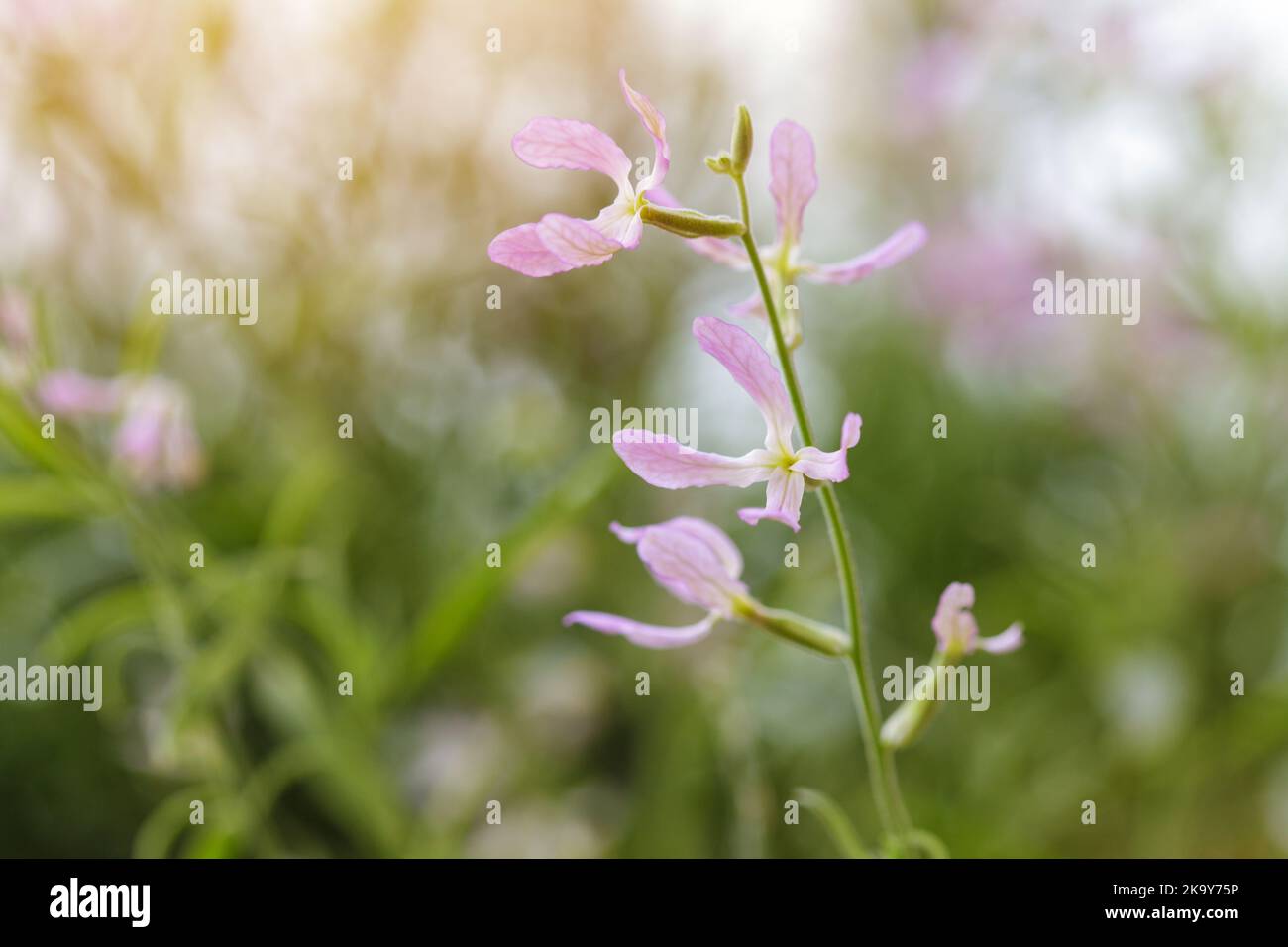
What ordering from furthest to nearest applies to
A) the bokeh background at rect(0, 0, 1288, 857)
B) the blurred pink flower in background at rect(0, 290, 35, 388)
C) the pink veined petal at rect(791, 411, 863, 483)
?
the bokeh background at rect(0, 0, 1288, 857) < the blurred pink flower in background at rect(0, 290, 35, 388) < the pink veined petal at rect(791, 411, 863, 483)

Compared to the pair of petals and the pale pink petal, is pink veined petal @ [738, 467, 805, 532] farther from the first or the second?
the pale pink petal

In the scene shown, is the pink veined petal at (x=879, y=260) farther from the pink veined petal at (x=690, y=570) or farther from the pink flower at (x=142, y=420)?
the pink flower at (x=142, y=420)

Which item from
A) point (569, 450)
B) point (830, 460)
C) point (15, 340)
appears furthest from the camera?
point (569, 450)

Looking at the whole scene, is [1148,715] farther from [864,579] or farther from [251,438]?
[251,438]

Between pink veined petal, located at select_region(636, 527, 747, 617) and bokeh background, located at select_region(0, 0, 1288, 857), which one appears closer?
pink veined petal, located at select_region(636, 527, 747, 617)

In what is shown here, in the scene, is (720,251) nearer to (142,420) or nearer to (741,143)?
(741,143)

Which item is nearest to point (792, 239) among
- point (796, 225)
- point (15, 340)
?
point (796, 225)

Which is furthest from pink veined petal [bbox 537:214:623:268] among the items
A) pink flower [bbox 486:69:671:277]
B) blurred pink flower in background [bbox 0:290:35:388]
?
blurred pink flower in background [bbox 0:290:35:388]
